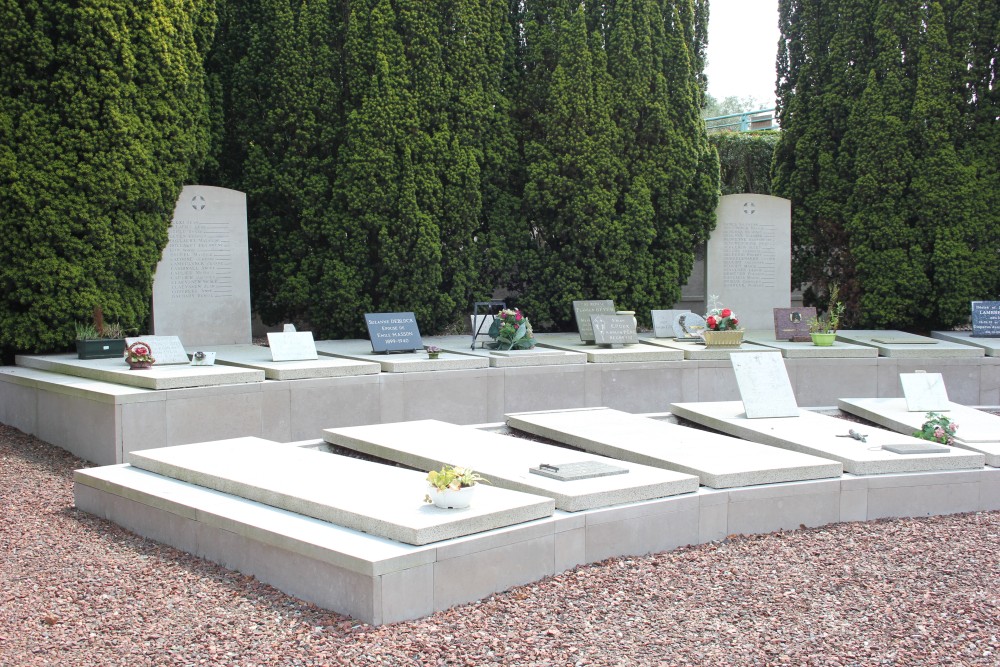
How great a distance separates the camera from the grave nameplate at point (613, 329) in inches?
425

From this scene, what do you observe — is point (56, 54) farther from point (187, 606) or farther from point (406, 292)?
point (187, 606)

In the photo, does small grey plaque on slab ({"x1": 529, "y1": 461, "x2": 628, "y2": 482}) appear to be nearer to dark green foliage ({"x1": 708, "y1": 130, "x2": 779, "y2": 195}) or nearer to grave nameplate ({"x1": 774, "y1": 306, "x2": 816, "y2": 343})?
grave nameplate ({"x1": 774, "y1": 306, "x2": 816, "y2": 343})

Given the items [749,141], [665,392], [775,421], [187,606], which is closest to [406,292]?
[665,392]

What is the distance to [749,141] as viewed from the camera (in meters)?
22.5

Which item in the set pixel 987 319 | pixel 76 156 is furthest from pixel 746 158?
pixel 76 156

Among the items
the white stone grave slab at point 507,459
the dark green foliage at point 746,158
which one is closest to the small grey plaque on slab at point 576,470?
the white stone grave slab at point 507,459

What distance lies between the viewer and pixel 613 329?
35.5 feet

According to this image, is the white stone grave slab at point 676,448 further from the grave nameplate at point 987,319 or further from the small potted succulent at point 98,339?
the grave nameplate at point 987,319

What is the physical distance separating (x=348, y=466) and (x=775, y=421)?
3833mm

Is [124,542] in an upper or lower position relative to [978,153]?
lower

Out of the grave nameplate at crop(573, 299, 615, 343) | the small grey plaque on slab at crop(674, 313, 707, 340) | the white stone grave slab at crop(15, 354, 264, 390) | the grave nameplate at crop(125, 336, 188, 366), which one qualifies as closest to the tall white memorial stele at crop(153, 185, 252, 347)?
the white stone grave slab at crop(15, 354, 264, 390)

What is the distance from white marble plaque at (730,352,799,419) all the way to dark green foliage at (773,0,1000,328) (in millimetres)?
6299

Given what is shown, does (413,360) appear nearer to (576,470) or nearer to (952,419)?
(576,470)

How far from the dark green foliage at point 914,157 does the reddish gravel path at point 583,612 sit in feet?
28.9
